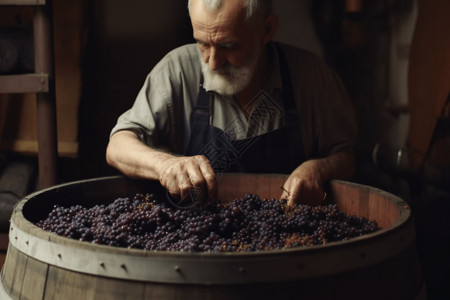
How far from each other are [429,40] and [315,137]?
121 centimetres

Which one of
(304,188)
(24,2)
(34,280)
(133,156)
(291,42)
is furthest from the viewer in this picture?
(291,42)

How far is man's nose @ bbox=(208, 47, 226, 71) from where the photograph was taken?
233 centimetres

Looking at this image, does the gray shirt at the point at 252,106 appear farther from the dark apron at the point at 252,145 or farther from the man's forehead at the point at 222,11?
the man's forehead at the point at 222,11

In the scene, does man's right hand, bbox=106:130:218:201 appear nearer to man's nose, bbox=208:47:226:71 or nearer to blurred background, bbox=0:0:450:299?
man's nose, bbox=208:47:226:71

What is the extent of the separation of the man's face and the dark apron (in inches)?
6.7

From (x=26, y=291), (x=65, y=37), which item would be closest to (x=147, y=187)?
(x=26, y=291)

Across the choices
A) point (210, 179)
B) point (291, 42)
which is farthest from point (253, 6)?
point (291, 42)

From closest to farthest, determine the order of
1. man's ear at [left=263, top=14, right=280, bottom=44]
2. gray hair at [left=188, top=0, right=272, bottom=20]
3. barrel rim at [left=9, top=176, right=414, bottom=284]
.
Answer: barrel rim at [left=9, top=176, right=414, bottom=284] < gray hair at [left=188, top=0, right=272, bottom=20] < man's ear at [left=263, top=14, right=280, bottom=44]

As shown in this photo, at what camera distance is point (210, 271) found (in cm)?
126

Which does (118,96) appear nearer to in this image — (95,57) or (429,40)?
(95,57)

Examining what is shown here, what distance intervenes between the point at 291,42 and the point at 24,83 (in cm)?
211

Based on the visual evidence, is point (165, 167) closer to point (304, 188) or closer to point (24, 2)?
point (304, 188)

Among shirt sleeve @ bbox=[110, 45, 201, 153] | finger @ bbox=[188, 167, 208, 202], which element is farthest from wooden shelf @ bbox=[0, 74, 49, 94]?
finger @ bbox=[188, 167, 208, 202]

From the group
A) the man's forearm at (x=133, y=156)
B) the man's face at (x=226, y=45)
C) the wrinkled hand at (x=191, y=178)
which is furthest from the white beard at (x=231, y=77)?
the wrinkled hand at (x=191, y=178)
